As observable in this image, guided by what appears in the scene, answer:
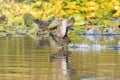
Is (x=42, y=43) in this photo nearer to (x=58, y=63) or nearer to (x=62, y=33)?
(x=62, y=33)

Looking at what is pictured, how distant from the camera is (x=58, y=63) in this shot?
895 centimetres

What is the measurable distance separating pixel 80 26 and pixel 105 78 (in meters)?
11.2

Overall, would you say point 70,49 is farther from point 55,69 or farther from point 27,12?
point 27,12

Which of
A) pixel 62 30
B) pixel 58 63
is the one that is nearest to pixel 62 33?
pixel 62 30

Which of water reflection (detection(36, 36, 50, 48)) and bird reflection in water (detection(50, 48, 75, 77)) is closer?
bird reflection in water (detection(50, 48, 75, 77))

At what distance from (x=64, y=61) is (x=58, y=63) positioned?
31 centimetres

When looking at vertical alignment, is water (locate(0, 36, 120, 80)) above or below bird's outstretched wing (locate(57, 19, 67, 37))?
below

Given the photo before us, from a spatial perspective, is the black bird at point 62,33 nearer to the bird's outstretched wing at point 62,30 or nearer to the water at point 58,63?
the bird's outstretched wing at point 62,30

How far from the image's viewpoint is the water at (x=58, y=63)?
293 inches

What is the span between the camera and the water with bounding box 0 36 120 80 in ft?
24.5

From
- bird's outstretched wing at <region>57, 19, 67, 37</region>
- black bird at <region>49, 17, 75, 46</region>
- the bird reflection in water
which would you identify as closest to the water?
the bird reflection in water

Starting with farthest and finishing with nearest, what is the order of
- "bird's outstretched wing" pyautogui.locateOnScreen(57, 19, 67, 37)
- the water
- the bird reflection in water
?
"bird's outstretched wing" pyautogui.locateOnScreen(57, 19, 67, 37) < the bird reflection in water < the water

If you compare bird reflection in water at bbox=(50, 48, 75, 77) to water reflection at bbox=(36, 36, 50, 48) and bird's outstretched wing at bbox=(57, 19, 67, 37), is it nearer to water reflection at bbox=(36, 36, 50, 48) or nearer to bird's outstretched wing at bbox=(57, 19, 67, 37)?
bird's outstretched wing at bbox=(57, 19, 67, 37)

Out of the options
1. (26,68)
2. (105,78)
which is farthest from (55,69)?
(105,78)
